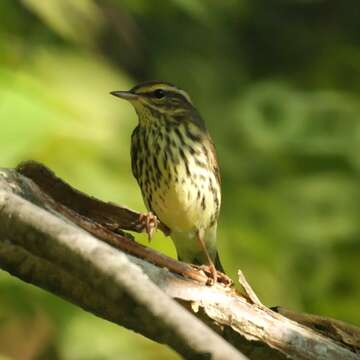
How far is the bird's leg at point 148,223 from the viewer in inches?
133

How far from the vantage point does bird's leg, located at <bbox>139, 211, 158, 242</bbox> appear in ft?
11.1

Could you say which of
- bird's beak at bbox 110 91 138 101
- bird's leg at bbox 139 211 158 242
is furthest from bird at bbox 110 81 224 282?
bird's leg at bbox 139 211 158 242

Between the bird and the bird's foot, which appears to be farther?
the bird

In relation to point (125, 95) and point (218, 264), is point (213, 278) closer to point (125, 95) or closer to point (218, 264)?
point (218, 264)

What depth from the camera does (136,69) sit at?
5.80 metres

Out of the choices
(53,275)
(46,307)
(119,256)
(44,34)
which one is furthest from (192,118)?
(119,256)

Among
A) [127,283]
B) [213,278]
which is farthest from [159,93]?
[127,283]

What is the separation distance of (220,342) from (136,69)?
415 cm

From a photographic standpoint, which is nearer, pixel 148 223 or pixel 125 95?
pixel 148 223

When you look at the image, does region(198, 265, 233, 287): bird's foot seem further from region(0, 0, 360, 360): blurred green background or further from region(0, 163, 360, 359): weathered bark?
region(0, 0, 360, 360): blurred green background

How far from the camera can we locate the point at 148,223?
3488 mm

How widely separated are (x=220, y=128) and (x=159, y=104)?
100 cm

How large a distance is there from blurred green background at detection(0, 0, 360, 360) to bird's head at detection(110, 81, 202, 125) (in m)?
0.07

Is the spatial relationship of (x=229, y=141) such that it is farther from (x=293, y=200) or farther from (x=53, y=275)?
(x=53, y=275)
